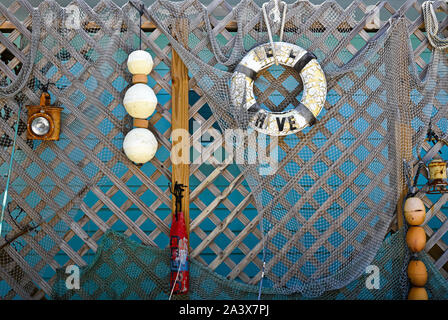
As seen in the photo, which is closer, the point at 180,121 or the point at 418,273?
the point at 418,273

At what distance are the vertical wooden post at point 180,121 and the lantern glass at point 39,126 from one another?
0.83m

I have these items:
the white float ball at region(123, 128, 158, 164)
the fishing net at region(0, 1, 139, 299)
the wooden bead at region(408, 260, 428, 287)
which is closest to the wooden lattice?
the fishing net at region(0, 1, 139, 299)

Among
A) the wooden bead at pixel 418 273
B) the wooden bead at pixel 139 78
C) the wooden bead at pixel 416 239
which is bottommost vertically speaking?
the wooden bead at pixel 418 273

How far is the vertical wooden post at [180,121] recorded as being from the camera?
2.83 metres

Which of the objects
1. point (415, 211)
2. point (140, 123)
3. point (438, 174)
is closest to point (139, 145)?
point (140, 123)

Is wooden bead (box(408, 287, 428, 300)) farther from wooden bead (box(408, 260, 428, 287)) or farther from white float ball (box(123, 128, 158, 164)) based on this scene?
white float ball (box(123, 128, 158, 164))

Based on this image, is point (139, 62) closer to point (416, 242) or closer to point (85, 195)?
point (85, 195)

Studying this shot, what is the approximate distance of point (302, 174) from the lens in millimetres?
2881

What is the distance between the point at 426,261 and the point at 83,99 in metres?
2.51

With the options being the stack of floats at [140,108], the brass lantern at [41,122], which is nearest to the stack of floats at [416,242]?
the stack of floats at [140,108]

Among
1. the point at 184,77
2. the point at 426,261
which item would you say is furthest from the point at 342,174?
the point at 184,77

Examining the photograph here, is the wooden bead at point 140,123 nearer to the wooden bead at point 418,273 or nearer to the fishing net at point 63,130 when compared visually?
the fishing net at point 63,130

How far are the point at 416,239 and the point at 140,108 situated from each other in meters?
1.96

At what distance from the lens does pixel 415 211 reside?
2773 millimetres
